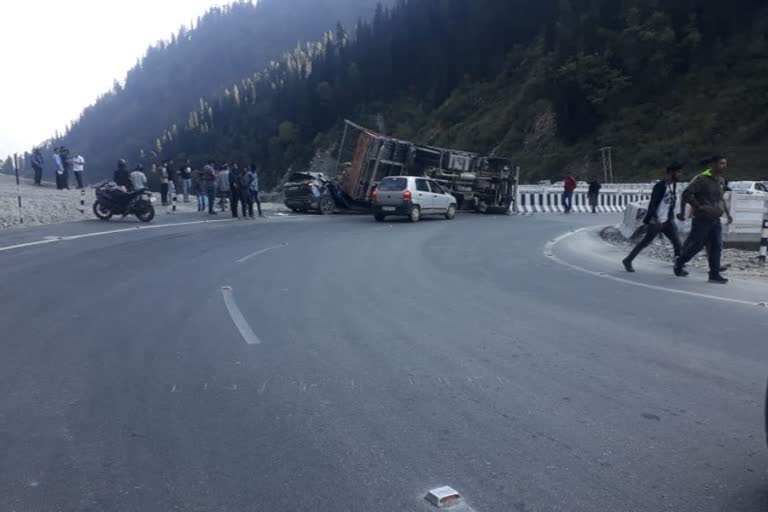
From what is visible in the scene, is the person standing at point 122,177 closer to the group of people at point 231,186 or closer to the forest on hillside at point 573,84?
the group of people at point 231,186

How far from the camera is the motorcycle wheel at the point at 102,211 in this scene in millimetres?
20642

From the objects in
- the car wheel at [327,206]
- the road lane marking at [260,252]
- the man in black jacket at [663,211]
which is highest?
the man in black jacket at [663,211]

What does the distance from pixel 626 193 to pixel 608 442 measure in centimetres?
3576

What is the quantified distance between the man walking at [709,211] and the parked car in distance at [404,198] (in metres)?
13.7

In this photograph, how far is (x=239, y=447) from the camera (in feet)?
13.5

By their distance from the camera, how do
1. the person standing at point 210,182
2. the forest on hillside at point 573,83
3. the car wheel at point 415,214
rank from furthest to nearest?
1. the forest on hillside at point 573,83
2. the person standing at point 210,182
3. the car wheel at point 415,214

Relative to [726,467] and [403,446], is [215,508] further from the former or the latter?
[726,467]

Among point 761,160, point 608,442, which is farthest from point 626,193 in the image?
point 608,442

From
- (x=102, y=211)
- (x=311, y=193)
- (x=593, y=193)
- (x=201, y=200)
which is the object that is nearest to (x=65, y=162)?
(x=201, y=200)

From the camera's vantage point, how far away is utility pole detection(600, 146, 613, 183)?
162ft

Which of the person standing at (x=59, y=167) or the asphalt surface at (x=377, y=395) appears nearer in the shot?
the asphalt surface at (x=377, y=395)

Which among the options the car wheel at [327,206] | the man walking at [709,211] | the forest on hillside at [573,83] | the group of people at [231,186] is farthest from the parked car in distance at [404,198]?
the forest on hillside at [573,83]

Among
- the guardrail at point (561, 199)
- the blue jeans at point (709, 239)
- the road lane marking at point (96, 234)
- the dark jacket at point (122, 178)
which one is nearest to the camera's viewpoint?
the blue jeans at point (709, 239)

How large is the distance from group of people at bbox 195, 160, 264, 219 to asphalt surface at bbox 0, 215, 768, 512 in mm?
12881
